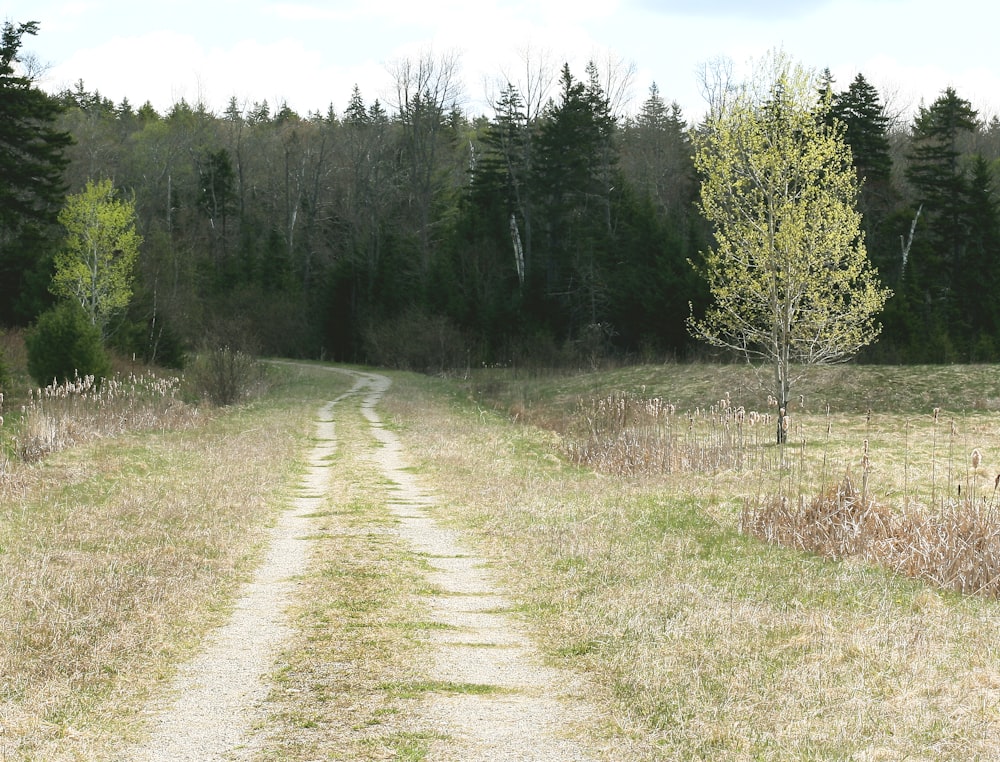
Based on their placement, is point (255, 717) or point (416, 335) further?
point (416, 335)

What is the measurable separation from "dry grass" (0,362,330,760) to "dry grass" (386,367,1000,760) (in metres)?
2.59

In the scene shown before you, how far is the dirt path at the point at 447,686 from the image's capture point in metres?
4.83

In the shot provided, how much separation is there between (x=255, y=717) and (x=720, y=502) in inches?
349

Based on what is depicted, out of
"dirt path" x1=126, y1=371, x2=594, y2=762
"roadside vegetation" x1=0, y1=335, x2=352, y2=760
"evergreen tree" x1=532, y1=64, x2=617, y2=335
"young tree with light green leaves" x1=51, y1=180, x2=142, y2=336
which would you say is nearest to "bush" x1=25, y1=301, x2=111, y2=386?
"roadside vegetation" x1=0, y1=335, x2=352, y2=760

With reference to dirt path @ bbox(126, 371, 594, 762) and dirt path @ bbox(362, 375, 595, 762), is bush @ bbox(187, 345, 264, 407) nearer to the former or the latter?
dirt path @ bbox(126, 371, 594, 762)

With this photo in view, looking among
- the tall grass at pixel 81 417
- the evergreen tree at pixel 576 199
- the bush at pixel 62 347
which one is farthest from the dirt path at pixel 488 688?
the evergreen tree at pixel 576 199

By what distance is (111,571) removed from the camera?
8227 mm

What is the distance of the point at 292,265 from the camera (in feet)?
235

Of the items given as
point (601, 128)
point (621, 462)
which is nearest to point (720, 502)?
point (621, 462)

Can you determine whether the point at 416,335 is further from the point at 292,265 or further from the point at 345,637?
Result: the point at 345,637

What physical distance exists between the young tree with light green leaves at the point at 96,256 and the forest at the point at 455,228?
133 centimetres

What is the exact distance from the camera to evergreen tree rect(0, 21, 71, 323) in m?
40.7

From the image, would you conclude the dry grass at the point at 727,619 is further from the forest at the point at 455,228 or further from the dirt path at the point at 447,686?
the forest at the point at 455,228

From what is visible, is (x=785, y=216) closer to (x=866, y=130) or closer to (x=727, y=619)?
(x=727, y=619)
